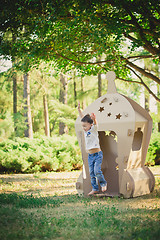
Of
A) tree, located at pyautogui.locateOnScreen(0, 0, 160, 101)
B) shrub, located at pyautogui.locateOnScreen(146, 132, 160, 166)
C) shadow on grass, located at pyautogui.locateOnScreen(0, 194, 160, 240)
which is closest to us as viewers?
shadow on grass, located at pyautogui.locateOnScreen(0, 194, 160, 240)

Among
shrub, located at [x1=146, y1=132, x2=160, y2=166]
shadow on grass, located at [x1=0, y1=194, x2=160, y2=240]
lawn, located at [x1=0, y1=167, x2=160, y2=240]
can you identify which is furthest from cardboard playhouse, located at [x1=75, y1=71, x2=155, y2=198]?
shrub, located at [x1=146, y1=132, x2=160, y2=166]

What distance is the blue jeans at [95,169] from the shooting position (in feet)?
19.6

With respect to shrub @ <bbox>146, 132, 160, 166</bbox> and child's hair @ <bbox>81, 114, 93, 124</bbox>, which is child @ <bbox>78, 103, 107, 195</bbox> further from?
shrub @ <bbox>146, 132, 160, 166</bbox>

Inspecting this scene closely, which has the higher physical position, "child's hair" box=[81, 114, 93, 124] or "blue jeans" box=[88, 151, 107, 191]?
"child's hair" box=[81, 114, 93, 124]

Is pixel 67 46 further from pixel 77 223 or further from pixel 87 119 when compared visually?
pixel 77 223

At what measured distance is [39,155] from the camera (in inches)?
479

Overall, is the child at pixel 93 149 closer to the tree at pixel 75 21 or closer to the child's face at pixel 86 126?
the child's face at pixel 86 126

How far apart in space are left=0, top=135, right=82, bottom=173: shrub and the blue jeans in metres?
6.20

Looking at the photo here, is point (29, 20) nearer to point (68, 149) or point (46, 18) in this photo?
point (46, 18)

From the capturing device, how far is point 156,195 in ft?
21.0

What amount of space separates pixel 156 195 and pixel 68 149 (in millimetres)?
7150

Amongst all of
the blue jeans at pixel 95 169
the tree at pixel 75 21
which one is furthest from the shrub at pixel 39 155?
the blue jeans at pixel 95 169

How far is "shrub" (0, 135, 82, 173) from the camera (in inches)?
466

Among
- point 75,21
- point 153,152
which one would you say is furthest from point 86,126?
point 153,152
